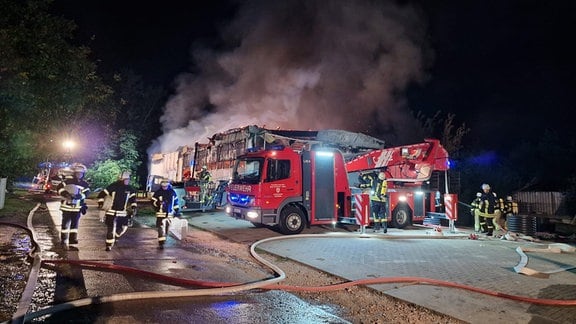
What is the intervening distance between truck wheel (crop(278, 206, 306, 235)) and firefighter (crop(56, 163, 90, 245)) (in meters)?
4.75

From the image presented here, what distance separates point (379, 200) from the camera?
10.7 meters

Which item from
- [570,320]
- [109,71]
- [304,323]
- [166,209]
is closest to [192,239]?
[166,209]

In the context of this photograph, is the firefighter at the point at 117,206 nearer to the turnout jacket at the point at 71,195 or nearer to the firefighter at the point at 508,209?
the turnout jacket at the point at 71,195

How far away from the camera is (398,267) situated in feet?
20.8

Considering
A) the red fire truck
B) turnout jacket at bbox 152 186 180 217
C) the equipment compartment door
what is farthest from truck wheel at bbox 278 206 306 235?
turnout jacket at bbox 152 186 180 217

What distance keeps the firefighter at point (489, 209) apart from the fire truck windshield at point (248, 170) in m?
6.46

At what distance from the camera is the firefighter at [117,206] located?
7.05 meters

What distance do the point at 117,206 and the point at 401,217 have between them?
8600 millimetres

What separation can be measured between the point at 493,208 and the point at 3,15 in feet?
44.9

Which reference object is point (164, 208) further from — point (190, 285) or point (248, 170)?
point (190, 285)

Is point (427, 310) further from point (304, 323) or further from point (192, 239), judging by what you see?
point (192, 239)

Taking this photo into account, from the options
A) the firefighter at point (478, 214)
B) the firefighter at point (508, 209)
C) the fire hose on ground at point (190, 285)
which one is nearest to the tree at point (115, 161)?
the fire hose on ground at point (190, 285)

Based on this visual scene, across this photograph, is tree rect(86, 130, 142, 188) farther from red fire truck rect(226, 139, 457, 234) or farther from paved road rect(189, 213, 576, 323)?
red fire truck rect(226, 139, 457, 234)

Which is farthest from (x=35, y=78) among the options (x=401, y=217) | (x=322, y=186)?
(x=401, y=217)
